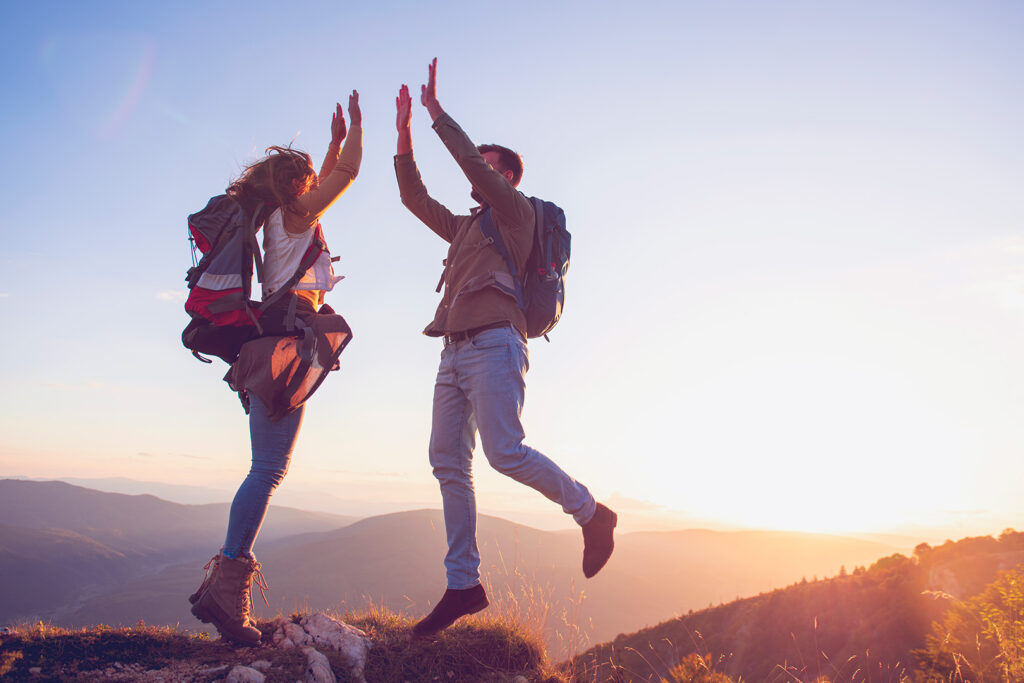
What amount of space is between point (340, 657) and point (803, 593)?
33.4 m

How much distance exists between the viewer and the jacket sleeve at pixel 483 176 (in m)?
2.76

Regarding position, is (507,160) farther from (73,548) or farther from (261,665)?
(73,548)

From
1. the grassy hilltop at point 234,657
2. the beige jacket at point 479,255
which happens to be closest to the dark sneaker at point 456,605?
the grassy hilltop at point 234,657

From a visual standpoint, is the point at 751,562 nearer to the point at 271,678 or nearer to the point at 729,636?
the point at 729,636

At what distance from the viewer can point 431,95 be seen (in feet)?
9.61

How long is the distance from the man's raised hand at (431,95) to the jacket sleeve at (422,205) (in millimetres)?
493

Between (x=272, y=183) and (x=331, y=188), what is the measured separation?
31 cm

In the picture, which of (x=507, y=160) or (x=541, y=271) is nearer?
(x=541, y=271)

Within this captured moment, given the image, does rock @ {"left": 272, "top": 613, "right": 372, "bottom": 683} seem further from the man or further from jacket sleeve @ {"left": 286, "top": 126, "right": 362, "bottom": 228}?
jacket sleeve @ {"left": 286, "top": 126, "right": 362, "bottom": 228}

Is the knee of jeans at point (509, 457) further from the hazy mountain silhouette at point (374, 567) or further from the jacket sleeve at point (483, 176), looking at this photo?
the hazy mountain silhouette at point (374, 567)

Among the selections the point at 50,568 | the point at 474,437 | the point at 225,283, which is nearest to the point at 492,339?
the point at 474,437

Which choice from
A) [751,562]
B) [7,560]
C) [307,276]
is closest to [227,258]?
[307,276]

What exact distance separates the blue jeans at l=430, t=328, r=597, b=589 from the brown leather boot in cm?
104

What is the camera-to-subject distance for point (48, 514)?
18512 centimetres
